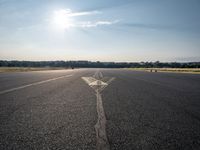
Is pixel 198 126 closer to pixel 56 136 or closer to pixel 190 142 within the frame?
pixel 190 142

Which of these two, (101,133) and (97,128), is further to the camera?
(97,128)

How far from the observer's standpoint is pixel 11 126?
409cm

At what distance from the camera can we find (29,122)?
14.5 feet

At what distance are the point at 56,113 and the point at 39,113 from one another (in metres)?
0.39

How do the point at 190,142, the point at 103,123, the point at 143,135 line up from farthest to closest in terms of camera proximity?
1. the point at 103,123
2. the point at 143,135
3. the point at 190,142

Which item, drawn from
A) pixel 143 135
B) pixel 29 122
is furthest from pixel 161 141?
pixel 29 122

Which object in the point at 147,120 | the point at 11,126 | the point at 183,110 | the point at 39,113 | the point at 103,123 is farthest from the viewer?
the point at 183,110

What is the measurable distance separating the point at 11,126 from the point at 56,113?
53.9 inches

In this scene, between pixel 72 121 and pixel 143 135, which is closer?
pixel 143 135

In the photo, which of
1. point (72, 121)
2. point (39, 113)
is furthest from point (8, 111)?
point (72, 121)

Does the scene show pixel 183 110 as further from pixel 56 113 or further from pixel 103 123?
pixel 56 113

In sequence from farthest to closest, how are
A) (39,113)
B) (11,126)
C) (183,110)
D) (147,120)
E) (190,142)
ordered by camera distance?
(183,110), (39,113), (147,120), (11,126), (190,142)

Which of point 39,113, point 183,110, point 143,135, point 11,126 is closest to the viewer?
point 143,135

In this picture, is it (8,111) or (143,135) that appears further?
(8,111)
